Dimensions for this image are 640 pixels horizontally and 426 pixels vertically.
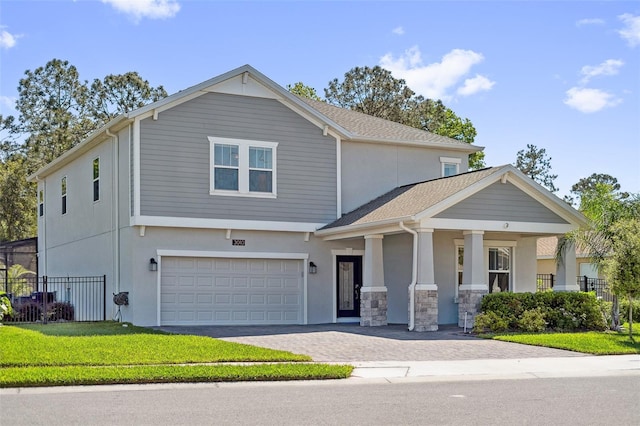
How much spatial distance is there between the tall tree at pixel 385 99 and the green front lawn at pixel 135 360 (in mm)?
33872

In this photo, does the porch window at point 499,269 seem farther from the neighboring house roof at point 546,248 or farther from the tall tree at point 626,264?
the neighboring house roof at point 546,248

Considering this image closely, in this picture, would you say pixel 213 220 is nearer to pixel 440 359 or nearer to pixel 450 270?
pixel 450 270

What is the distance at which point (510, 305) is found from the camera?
816 inches

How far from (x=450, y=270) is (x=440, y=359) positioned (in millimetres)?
9249

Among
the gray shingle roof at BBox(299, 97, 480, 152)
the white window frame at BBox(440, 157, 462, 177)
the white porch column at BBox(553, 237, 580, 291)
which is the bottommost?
the white porch column at BBox(553, 237, 580, 291)

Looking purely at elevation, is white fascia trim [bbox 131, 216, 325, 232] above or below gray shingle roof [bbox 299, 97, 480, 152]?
below

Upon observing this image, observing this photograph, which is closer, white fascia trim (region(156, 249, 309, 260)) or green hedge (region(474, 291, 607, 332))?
green hedge (region(474, 291, 607, 332))

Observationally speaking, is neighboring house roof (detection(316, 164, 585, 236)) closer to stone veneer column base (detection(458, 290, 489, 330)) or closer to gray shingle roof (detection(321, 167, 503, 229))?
gray shingle roof (detection(321, 167, 503, 229))

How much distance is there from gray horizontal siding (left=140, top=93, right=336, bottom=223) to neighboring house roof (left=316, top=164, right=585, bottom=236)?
1.43 metres

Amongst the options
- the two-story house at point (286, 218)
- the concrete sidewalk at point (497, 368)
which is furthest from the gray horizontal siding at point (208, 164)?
the concrete sidewalk at point (497, 368)

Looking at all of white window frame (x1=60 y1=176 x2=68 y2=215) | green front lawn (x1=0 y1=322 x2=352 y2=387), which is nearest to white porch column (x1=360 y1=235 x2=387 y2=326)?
green front lawn (x1=0 y1=322 x2=352 y2=387)

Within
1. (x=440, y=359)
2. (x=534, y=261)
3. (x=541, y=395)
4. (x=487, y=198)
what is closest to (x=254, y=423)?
(x=541, y=395)

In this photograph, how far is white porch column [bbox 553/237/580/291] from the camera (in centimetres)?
2284

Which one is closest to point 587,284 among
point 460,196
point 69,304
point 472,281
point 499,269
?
point 499,269
